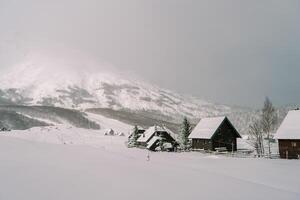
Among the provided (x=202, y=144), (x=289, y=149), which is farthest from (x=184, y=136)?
(x=289, y=149)

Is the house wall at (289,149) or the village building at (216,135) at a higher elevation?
the village building at (216,135)

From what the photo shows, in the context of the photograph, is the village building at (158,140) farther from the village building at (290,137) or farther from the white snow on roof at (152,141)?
the village building at (290,137)

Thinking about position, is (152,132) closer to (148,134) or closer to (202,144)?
(148,134)

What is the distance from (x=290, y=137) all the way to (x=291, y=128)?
94.7 inches

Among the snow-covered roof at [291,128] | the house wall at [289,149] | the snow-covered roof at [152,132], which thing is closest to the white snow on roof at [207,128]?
the snow-covered roof at [152,132]

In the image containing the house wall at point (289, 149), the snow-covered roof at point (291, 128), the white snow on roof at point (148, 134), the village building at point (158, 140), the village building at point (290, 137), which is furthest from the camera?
the white snow on roof at point (148, 134)

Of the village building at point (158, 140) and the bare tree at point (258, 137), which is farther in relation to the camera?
the village building at point (158, 140)


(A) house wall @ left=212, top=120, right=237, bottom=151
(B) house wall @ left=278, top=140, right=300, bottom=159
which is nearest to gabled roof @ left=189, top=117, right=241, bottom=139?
(A) house wall @ left=212, top=120, right=237, bottom=151

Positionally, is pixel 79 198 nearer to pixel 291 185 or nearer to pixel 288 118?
pixel 291 185

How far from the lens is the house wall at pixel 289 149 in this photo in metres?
53.1

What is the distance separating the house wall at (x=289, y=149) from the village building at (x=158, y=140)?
97.9 ft

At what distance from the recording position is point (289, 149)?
177 feet

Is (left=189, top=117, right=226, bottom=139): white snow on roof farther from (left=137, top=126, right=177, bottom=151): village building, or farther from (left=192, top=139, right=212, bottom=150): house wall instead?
(left=137, top=126, right=177, bottom=151): village building

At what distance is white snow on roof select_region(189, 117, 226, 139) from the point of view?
71.4 metres
